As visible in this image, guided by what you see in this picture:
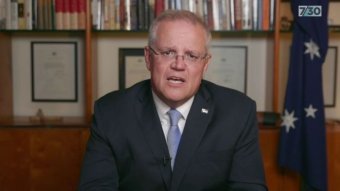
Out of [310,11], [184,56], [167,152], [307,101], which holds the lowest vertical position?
[167,152]

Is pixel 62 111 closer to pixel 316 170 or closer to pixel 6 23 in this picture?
pixel 6 23

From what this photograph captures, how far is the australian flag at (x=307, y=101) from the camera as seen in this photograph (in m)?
2.61

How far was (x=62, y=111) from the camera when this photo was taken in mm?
3209

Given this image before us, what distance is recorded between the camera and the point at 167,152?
1.57 metres

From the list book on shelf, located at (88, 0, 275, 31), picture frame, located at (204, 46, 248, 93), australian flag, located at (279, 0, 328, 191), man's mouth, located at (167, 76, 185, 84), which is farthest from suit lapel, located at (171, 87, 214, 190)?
picture frame, located at (204, 46, 248, 93)

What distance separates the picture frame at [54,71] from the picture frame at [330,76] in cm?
187

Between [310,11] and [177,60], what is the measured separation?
144 cm

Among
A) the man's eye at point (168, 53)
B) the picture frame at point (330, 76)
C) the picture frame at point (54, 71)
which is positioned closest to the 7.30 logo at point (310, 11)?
the picture frame at point (330, 76)

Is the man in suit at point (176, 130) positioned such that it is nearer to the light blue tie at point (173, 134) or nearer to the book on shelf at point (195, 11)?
the light blue tie at point (173, 134)

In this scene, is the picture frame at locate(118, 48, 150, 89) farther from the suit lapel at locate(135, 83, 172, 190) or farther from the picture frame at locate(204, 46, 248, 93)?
the suit lapel at locate(135, 83, 172, 190)

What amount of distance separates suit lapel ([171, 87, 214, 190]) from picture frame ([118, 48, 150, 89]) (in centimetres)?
142

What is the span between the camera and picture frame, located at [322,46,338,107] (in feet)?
10.1

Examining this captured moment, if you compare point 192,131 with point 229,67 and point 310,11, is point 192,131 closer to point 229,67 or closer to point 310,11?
point 310,11

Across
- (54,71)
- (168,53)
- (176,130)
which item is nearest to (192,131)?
(176,130)
